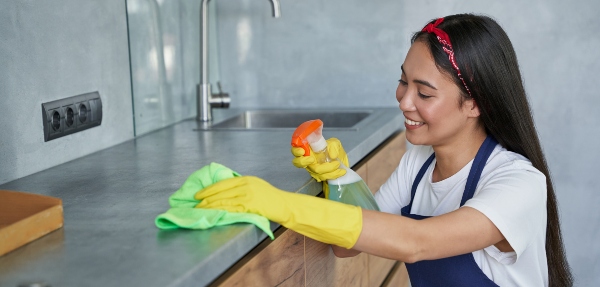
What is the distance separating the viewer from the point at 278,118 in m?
2.76

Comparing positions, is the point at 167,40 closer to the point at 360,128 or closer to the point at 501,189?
the point at 360,128

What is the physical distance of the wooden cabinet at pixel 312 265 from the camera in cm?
117

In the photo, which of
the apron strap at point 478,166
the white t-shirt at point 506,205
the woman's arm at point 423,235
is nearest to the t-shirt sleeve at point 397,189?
the white t-shirt at point 506,205

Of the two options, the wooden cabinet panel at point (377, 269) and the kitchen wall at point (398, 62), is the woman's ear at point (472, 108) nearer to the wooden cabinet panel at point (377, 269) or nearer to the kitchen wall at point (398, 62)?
the wooden cabinet panel at point (377, 269)

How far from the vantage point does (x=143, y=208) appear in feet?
4.17

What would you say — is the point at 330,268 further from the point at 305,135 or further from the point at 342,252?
the point at 305,135

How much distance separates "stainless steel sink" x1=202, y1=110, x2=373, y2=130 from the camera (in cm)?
265

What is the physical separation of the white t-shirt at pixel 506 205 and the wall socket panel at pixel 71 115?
0.83 meters

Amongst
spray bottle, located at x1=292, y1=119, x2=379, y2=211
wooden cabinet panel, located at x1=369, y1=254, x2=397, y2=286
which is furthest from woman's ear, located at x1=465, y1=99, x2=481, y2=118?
wooden cabinet panel, located at x1=369, y1=254, x2=397, y2=286

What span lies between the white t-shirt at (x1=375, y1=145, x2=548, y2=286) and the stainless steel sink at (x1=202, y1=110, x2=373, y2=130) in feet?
3.17

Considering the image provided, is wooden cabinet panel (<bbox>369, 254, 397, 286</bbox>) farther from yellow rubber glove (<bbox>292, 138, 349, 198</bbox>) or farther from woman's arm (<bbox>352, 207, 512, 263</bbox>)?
woman's arm (<bbox>352, 207, 512, 263</bbox>)

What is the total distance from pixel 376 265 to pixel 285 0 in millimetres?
1192

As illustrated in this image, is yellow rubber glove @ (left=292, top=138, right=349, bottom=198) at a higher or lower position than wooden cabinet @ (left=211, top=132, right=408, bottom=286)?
higher


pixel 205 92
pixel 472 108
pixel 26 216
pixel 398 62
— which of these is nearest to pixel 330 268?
pixel 472 108
